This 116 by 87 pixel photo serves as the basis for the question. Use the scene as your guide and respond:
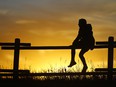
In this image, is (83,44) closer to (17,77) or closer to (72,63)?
(72,63)

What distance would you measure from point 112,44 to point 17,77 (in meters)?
4.67

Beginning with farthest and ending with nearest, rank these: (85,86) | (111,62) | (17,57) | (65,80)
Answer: (17,57) → (111,62) → (65,80) → (85,86)

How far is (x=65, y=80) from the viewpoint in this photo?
14.2 meters

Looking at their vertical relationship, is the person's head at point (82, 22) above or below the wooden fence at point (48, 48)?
above

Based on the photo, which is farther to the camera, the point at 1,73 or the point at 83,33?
the point at 1,73

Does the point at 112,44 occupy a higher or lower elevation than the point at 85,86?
higher

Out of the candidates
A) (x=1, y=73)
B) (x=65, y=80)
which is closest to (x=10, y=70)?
(x=1, y=73)

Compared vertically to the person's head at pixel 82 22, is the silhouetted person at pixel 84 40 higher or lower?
lower

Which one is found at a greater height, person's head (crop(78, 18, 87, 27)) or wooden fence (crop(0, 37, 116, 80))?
person's head (crop(78, 18, 87, 27))

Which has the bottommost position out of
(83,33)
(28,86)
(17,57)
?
(28,86)

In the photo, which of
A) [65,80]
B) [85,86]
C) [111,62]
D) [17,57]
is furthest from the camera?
[17,57]

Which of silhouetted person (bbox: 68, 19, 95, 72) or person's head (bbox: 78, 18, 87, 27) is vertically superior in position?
person's head (bbox: 78, 18, 87, 27)

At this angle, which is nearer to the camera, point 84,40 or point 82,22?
point 82,22

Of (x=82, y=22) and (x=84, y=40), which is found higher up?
(x=82, y=22)
